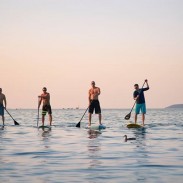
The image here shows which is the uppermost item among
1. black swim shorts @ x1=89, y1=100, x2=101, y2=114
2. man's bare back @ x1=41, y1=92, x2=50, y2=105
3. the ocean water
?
man's bare back @ x1=41, y1=92, x2=50, y2=105

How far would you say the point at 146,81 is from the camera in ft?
63.9

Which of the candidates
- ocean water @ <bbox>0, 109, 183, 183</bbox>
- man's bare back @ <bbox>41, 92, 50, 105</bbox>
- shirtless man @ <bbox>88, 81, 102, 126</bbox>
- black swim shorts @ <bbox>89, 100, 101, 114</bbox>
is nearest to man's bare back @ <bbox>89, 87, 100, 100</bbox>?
shirtless man @ <bbox>88, 81, 102, 126</bbox>

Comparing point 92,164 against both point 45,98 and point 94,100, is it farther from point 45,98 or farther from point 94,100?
point 45,98

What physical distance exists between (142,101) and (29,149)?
415 inches

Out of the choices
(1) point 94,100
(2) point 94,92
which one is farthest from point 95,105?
(2) point 94,92

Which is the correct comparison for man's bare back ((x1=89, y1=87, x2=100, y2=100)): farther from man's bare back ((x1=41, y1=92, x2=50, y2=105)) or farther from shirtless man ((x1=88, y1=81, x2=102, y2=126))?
man's bare back ((x1=41, y1=92, x2=50, y2=105))

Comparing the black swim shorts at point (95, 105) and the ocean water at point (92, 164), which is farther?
the black swim shorts at point (95, 105)

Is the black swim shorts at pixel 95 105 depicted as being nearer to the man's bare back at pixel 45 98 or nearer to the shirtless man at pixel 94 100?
the shirtless man at pixel 94 100

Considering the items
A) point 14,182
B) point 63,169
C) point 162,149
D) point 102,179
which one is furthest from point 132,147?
point 14,182

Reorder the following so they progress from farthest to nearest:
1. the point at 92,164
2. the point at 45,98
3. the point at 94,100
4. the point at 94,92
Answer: the point at 45,98
the point at 94,100
the point at 94,92
the point at 92,164

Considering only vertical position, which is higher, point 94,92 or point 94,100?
point 94,92

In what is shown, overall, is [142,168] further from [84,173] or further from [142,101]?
[142,101]

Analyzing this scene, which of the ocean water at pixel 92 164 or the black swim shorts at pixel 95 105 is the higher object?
the black swim shorts at pixel 95 105

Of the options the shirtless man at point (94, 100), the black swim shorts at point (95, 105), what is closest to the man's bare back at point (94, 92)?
the shirtless man at point (94, 100)
